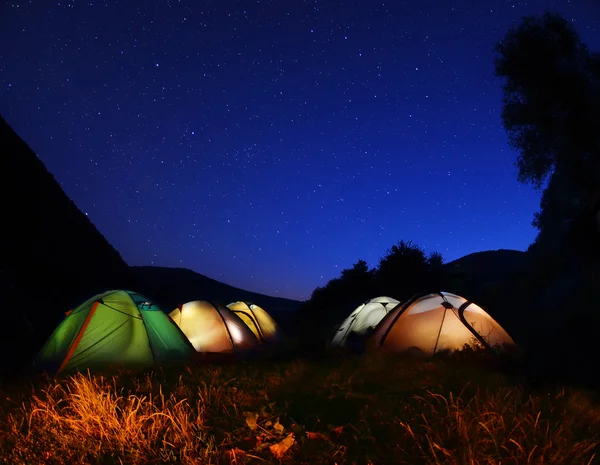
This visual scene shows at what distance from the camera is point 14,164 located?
31.1m

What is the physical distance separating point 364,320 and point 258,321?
4745 mm

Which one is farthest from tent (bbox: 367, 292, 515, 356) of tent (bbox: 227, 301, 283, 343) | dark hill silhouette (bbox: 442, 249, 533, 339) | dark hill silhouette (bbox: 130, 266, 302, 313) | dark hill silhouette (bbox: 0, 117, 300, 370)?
dark hill silhouette (bbox: 130, 266, 302, 313)

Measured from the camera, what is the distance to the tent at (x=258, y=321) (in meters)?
16.4

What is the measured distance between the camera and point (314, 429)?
15.2 feet

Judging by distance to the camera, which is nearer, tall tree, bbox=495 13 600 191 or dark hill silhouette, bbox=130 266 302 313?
tall tree, bbox=495 13 600 191

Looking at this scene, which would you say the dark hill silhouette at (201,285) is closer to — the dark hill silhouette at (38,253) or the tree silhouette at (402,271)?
the dark hill silhouette at (38,253)

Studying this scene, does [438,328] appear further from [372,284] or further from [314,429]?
[372,284]

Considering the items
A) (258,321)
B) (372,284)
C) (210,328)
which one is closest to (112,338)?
(210,328)

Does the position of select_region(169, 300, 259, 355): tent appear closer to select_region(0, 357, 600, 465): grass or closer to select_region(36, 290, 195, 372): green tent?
select_region(36, 290, 195, 372): green tent

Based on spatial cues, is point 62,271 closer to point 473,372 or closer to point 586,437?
point 473,372

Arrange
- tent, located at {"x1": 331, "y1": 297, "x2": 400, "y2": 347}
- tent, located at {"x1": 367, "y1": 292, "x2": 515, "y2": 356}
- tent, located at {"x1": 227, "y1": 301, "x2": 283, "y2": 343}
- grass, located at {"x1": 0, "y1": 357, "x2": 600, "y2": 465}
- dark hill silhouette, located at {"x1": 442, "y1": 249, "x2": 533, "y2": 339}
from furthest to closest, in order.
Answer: dark hill silhouette, located at {"x1": 442, "y1": 249, "x2": 533, "y2": 339}, tent, located at {"x1": 227, "y1": 301, "x2": 283, "y2": 343}, tent, located at {"x1": 331, "y1": 297, "x2": 400, "y2": 347}, tent, located at {"x1": 367, "y1": 292, "x2": 515, "y2": 356}, grass, located at {"x1": 0, "y1": 357, "x2": 600, "y2": 465}

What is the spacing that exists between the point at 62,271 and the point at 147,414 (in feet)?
84.7

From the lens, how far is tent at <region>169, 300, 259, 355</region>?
1227 centimetres

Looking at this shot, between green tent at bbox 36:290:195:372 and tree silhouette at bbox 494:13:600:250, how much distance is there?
66.6 feet
